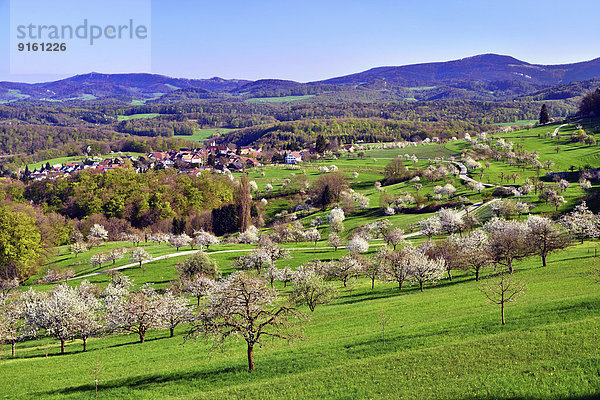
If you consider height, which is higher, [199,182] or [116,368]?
[199,182]

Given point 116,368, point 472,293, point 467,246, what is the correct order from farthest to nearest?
point 467,246
point 472,293
point 116,368

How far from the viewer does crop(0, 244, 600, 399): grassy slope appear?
15.8m

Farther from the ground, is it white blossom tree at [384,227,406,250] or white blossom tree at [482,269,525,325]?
white blossom tree at [482,269,525,325]

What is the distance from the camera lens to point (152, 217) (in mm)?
104250

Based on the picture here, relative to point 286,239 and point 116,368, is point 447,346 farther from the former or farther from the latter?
point 286,239

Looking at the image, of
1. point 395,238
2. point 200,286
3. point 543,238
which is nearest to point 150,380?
point 200,286

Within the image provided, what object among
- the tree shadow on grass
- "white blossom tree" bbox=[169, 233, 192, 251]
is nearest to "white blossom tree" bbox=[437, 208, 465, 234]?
"white blossom tree" bbox=[169, 233, 192, 251]

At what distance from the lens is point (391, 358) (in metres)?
19.9

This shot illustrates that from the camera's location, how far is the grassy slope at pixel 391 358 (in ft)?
51.9

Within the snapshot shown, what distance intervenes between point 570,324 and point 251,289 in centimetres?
1585

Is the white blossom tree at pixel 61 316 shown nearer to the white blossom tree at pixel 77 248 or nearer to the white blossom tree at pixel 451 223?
the white blossom tree at pixel 77 248

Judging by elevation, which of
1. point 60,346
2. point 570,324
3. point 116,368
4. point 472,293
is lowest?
point 60,346

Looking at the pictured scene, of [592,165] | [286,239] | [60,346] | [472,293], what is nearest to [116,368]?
[60,346]

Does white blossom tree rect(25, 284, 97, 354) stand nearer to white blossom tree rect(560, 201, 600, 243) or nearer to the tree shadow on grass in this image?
the tree shadow on grass
